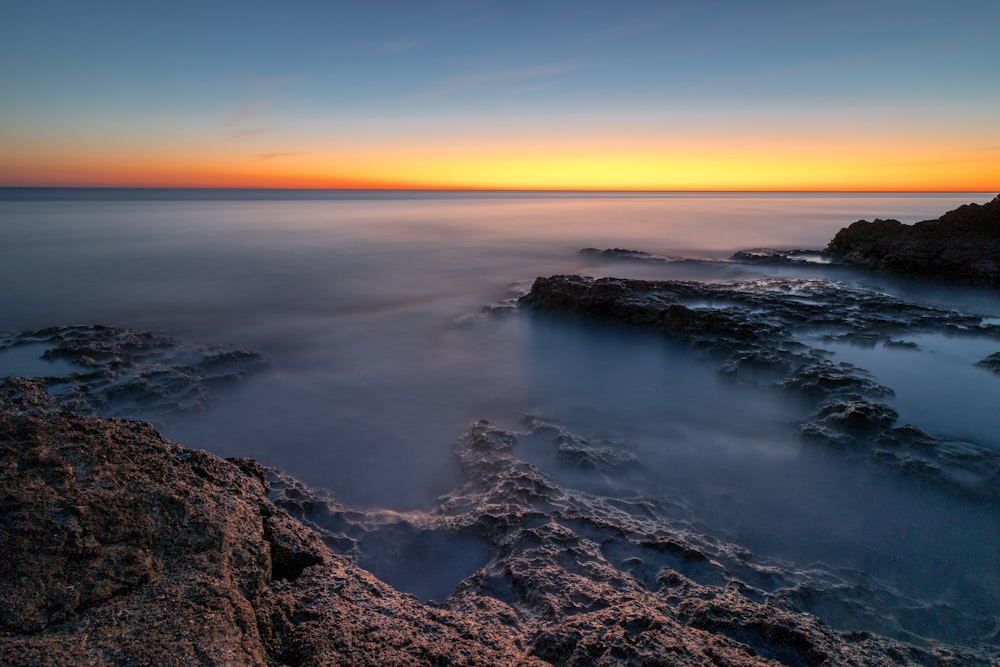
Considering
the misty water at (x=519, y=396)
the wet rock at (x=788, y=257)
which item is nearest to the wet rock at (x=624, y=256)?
the misty water at (x=519, y=396)

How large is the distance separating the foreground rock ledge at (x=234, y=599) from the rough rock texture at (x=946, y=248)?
1163 centimetres

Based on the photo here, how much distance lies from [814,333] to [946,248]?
686cm

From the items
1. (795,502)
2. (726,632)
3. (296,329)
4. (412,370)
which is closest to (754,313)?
(795,502)

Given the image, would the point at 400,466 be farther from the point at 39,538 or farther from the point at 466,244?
the point at 466,244

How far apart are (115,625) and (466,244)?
1987cm

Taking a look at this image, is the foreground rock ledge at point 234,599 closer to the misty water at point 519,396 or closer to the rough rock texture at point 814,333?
the misty water at point 519,396

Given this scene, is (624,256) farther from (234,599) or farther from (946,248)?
(234,599)

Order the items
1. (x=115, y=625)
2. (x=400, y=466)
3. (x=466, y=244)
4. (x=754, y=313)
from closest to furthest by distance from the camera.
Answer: (x=115, y=625) → (x=400, y=466) → (x=754, y=313) → (x=466, y=244)

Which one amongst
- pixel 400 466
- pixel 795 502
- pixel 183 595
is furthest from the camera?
pixel 400 466

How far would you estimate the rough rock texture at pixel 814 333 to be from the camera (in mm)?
4457

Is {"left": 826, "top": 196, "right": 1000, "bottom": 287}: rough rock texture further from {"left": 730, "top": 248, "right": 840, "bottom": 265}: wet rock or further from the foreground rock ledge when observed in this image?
the foreground rock ledge

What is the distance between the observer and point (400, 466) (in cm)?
455

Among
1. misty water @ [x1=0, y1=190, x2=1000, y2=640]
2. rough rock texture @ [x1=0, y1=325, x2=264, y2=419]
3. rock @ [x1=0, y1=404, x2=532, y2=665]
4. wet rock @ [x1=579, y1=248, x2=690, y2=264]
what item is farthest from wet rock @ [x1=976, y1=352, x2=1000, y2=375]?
rough rock texture @ [x1=0, y1=325, x2=264, y2=419]

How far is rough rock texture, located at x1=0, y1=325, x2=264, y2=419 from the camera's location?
533cm
